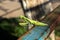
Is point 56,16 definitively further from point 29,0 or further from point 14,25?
point 14,25

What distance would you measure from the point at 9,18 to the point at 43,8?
Result: 220 cm

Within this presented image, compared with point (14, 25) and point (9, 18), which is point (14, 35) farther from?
point (9, 18)

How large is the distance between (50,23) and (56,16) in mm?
207

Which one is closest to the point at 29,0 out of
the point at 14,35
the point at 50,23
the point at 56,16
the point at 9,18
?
the point at 56,16

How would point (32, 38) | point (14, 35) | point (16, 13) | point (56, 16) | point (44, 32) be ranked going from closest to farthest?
point (32, 38) < point (44, 32) < point (56, 16) < point (14, 35) < point (16, 13)

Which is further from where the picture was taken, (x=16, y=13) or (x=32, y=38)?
(x=16, y=13)

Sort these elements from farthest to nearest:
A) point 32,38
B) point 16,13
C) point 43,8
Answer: point 16,13
point 43,8
point 32,38

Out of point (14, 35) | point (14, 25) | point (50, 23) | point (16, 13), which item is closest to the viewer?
point (50, 23)

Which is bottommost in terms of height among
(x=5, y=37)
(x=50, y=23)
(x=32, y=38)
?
(x=32, y=38)

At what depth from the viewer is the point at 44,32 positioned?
1.15 m

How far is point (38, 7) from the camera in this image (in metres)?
2.03

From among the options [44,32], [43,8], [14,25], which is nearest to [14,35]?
[14,25]

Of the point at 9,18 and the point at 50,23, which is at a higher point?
the point at 9,18

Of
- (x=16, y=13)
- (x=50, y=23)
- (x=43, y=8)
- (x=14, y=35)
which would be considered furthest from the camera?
(x=16, y=13)
